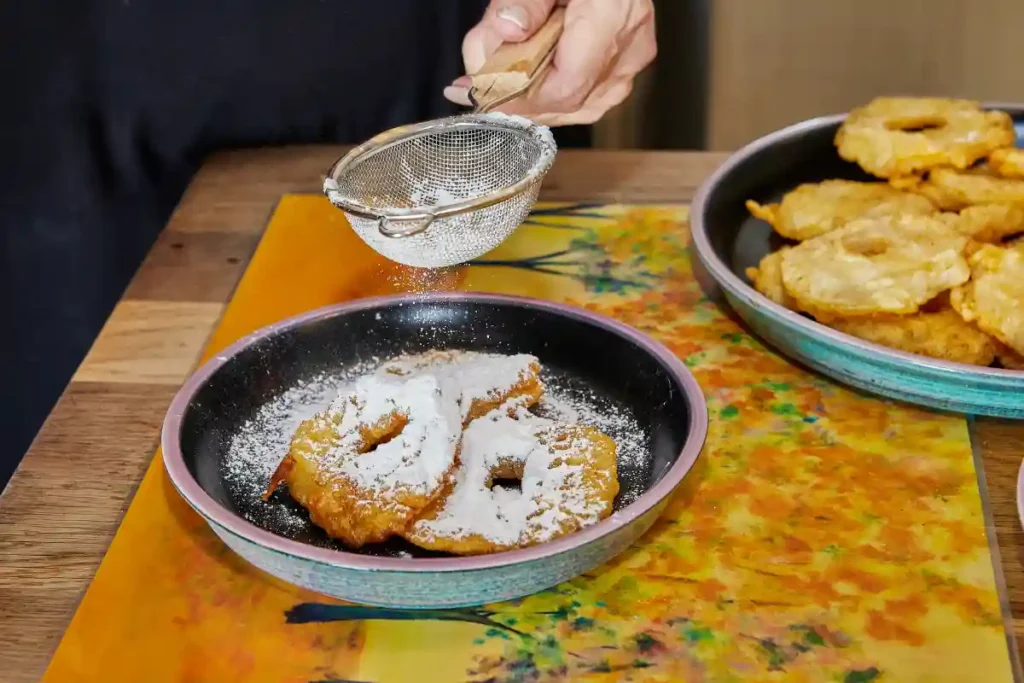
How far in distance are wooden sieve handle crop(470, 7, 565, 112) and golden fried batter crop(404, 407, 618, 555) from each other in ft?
1.32

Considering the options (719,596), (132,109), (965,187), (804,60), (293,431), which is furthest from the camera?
(804,60)

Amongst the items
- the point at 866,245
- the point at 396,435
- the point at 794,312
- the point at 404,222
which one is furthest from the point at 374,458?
the point at 866,245

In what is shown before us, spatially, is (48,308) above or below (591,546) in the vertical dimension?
below

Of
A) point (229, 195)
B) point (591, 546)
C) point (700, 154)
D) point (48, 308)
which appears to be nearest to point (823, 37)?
point (700, 154)

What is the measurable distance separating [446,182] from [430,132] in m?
0.06

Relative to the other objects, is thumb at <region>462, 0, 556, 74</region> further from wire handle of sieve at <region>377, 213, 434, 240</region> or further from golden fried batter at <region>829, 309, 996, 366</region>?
golden fried batter at <region>829, 309, 996, 366</region>

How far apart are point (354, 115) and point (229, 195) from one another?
234mm

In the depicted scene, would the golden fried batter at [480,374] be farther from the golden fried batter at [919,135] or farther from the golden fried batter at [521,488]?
the golden fried batter at [919,135]

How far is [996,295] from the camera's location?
93cm

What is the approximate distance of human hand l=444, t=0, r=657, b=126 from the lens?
119cm

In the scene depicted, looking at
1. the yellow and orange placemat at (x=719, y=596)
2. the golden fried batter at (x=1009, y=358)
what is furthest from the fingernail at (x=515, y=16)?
the golden fried batter at (x=1009, y=358)

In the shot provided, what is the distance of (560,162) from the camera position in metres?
1.42

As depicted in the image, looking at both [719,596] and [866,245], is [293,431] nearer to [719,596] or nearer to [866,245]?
[719,596]

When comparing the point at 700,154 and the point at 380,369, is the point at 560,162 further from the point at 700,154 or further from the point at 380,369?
the point at 380,369
